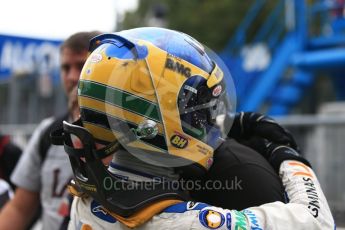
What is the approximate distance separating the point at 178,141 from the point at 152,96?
0.13m

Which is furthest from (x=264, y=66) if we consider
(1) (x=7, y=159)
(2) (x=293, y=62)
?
(1) (x=7, y=159)

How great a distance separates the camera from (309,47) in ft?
31.1

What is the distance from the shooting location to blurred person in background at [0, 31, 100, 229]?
2525 mm

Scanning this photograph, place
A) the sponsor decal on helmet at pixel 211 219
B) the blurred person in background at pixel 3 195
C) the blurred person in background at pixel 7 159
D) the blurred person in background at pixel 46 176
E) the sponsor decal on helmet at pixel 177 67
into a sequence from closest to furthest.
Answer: the sponsor decal on helmet at pixel 211 219, the sponsor decal on helmet at pixel 177 67, the blurred person in background at pixel 46 176, the blurred person in background at pixel 3 195, the blurred person in background at pixel 7 159

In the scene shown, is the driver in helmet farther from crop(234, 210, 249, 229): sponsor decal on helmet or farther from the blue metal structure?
the blue metal structure

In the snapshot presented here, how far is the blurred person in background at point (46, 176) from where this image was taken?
2.53m

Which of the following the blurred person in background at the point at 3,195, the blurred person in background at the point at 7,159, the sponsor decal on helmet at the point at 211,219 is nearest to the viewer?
the sponsor decal on helmet at the point at 211,219

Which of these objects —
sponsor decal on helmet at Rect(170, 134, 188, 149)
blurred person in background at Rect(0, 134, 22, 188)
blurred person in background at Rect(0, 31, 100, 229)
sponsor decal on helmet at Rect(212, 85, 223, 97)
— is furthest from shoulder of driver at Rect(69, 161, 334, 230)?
blurred person in background at Rect(0, 134, 22, 188)

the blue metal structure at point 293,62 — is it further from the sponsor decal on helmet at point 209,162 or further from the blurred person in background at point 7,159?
the sponsor decal on helmet at point 209,162

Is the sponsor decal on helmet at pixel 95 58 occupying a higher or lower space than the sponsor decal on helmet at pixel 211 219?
higher

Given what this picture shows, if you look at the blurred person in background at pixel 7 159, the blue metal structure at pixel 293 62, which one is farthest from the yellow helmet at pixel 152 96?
the blue metal structure at pixel 293 62

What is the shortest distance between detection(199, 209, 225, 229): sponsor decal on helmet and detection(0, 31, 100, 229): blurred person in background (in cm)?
127

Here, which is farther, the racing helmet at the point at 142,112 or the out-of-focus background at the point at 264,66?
the out-of-focus background at the point at 264,66

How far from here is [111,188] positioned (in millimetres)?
1331
